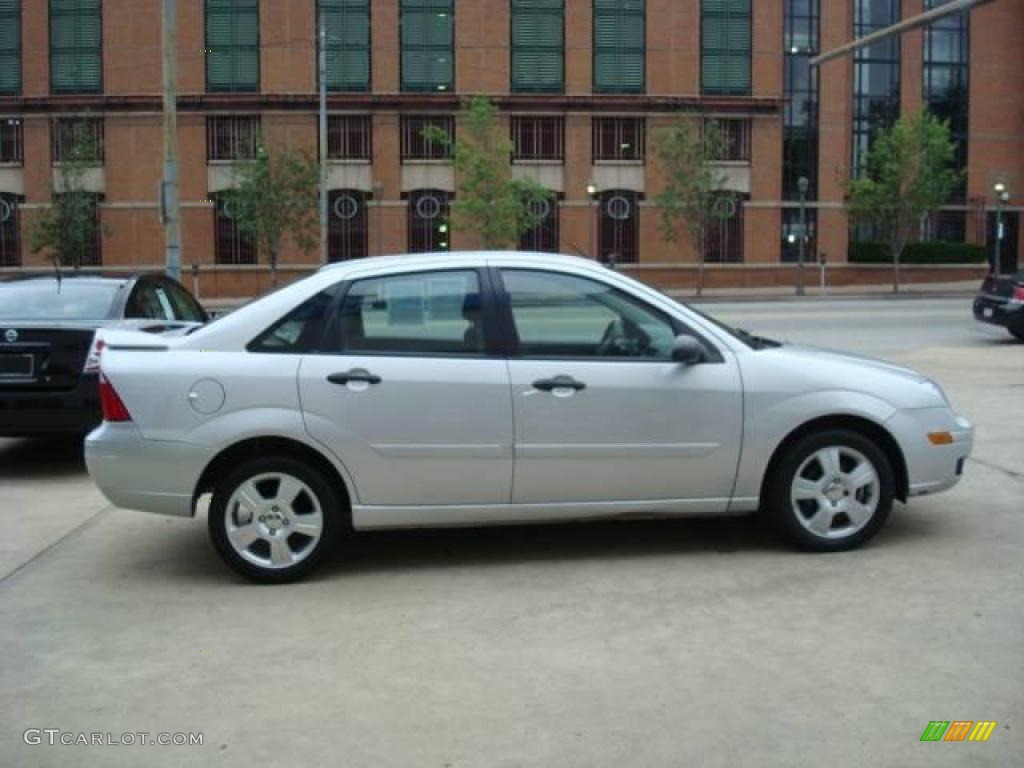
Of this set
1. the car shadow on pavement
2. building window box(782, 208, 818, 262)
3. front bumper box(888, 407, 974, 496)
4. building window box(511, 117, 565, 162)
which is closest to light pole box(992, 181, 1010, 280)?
building window box(782, 208, 818, 262)

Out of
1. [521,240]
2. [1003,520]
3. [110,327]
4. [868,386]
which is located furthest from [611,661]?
[521,240]

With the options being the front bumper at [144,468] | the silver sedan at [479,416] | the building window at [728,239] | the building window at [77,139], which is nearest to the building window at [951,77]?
the building window at [728,239]

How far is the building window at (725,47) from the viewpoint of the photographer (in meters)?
46.6

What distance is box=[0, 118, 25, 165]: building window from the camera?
45969mm

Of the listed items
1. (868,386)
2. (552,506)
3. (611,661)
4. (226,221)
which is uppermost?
(226,221)

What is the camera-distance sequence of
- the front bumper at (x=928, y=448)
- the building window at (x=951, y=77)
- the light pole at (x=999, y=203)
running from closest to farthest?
the front bumper at (x=928, y=448), the light pole at (x=999, y=203), the building window at (x=951, y=77)

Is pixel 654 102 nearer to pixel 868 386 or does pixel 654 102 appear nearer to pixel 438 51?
pixel 438 51

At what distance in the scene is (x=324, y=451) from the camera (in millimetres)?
5684

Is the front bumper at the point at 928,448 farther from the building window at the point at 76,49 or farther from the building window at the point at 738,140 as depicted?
the building window at the point at 76,49

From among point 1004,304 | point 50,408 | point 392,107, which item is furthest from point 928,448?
point 392,107

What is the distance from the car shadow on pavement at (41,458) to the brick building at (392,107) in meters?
35.0

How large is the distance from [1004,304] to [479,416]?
1623 cm

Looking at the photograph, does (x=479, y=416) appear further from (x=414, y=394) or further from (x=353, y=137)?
(x=353, y=137)

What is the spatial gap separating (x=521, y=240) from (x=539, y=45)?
7946mm
